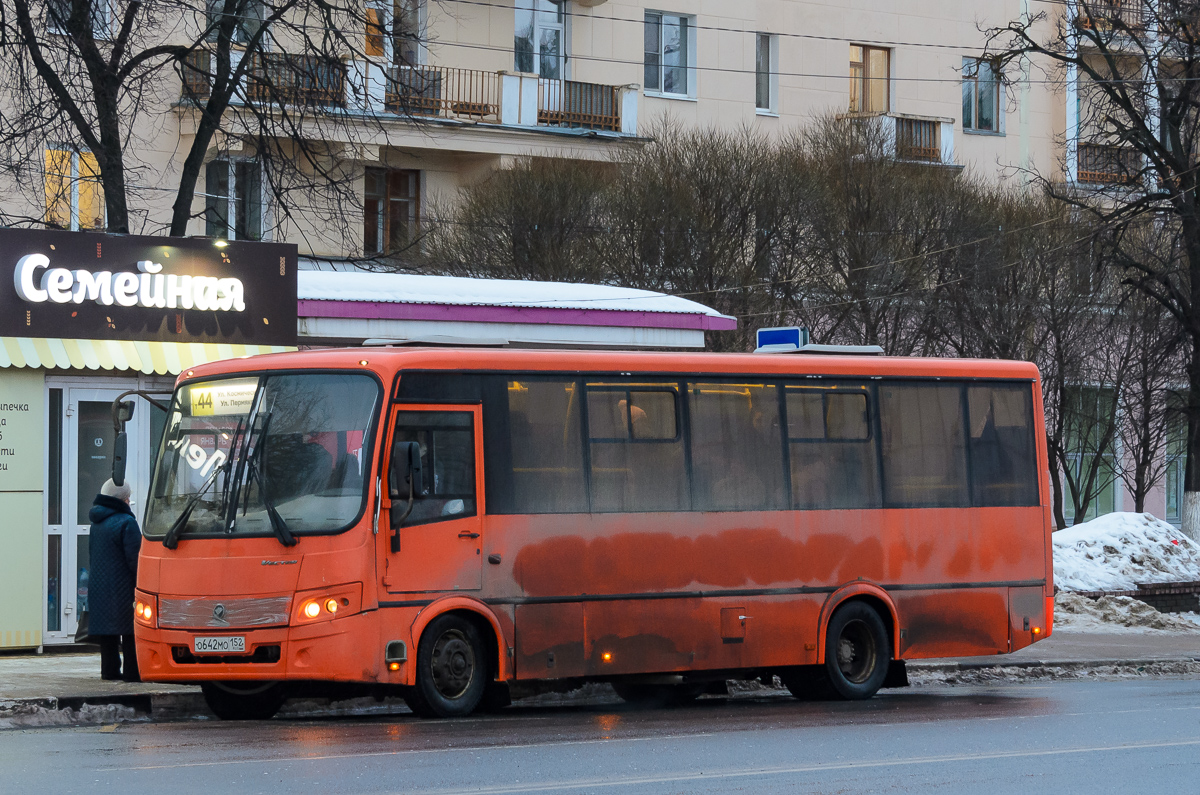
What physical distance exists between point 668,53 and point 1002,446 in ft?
76.2

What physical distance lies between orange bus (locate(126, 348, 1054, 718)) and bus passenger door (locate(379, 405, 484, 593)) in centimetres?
2

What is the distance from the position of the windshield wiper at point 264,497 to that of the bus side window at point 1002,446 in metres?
6.56

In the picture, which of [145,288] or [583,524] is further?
[145,288]

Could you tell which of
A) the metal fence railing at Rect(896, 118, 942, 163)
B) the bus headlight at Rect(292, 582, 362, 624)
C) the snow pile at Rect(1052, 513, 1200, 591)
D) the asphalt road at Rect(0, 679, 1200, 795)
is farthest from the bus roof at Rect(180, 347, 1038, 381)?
the metal fence railing at Rect(896, 118, 942, 163)

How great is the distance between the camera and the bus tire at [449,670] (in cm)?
1241

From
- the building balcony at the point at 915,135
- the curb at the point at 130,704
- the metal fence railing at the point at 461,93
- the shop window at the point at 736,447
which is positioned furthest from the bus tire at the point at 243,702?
the building balcony at the point at 915,135

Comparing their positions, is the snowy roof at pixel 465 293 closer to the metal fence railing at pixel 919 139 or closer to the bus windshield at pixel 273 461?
the bus windshield at pixel 273 461

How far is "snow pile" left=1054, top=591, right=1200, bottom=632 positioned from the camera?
23.1 meters

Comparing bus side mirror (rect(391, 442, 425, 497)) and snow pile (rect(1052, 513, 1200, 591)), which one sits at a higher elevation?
bus side mirror (rect(391, 442, 425, 497))

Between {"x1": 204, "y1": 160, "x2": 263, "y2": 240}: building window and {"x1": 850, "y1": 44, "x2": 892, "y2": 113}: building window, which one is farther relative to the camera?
{"x1": 850, "y1": 44, "x2": 892, "y2": 113}: building window

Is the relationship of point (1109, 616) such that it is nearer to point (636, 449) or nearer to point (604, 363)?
Result: point (636, 449)

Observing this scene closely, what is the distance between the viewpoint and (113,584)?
45.3ft

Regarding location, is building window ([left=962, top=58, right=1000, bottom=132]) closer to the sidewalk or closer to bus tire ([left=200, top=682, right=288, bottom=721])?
the sidewalk

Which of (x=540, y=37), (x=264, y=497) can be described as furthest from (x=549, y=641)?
(x=540, y=37)
